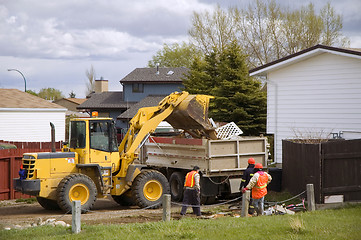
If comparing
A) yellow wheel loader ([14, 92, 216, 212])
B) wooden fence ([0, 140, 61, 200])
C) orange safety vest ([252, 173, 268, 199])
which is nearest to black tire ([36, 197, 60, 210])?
yellow wheel loader ([14, 92, 216, 212])

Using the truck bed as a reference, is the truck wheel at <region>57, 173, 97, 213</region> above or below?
below

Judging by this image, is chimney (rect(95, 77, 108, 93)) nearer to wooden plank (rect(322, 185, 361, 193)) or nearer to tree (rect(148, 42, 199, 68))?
tree (rect(148, 42, 199, 68))

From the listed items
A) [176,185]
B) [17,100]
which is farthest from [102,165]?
[17,100]

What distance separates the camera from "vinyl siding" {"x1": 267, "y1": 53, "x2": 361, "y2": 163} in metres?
20.6

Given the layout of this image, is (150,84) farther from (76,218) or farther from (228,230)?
(228,230)

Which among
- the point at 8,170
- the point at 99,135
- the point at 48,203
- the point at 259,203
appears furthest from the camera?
the point at 8,170

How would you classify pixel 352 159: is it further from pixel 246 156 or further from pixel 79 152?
pixel 79 152

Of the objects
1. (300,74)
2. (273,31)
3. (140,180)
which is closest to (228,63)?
(300,74)

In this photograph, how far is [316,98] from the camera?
22.1 meters

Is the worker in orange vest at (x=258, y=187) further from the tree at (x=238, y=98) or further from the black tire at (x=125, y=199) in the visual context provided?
the tree at (x=238, y=98)

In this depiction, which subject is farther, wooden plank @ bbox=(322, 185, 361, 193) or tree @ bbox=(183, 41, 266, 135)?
tree @ bbox=(183, 41, 266, 135)

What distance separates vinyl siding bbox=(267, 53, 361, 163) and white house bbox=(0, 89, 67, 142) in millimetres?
19982

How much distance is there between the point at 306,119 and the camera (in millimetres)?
22516

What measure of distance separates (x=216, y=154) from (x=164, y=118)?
213 cm
